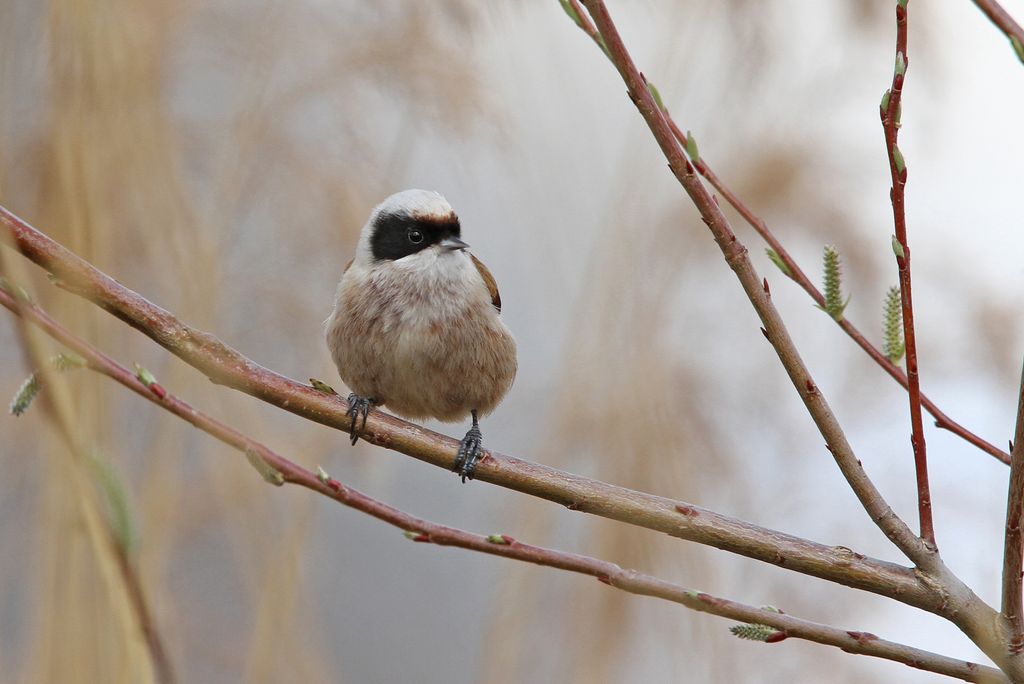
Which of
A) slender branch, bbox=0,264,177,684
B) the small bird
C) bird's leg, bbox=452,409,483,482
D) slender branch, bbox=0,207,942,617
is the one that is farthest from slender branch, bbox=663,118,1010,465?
the small bird

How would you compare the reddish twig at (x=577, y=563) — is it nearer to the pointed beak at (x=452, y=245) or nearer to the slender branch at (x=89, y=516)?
the slender branch at (x=89, y=516)

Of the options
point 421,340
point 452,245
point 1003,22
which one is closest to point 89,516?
point 1003,22

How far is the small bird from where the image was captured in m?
2.56

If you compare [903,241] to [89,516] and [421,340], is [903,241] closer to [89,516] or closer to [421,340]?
[89,516]

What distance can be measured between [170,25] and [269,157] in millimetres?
483

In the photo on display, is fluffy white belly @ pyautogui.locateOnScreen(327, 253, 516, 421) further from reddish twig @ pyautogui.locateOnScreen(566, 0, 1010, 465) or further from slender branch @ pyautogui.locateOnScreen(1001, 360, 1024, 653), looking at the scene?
slender branch @ pyautogui.locateOnScreen(1001, 360, 1024, 653)

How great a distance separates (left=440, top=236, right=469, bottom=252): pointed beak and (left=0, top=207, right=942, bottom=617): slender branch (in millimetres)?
1061

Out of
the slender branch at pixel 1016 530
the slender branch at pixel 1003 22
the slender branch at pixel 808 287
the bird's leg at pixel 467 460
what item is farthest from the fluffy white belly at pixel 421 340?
the slender branch at pixel 1003 22

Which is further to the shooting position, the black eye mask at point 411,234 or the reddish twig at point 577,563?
the black eye mask at point 411,234

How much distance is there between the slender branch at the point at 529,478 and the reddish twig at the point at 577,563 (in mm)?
117

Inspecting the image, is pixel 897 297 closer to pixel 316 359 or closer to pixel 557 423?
pixel 557 423

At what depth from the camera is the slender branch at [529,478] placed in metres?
1.35

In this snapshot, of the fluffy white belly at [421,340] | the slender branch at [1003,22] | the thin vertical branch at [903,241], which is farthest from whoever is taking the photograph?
the fluffy white belly at [421,340]

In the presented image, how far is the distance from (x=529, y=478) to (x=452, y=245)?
119 cm
